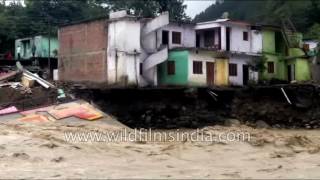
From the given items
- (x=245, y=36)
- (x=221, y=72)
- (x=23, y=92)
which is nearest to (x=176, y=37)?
(x=221, y=72)

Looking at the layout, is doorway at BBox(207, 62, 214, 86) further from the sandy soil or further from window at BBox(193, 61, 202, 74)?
the sandy soil

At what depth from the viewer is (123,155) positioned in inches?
982

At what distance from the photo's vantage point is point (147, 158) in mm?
24344

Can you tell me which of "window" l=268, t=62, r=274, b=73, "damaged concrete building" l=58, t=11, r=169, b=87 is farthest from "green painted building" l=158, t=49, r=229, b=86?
"window" l=268, t=62, r=274, b=73

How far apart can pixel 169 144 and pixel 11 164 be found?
907cm

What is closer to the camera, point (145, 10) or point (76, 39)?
point (76, 39)

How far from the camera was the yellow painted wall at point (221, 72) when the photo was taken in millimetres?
47772

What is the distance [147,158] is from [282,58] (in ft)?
106

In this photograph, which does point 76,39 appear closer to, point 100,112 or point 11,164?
point 100,112

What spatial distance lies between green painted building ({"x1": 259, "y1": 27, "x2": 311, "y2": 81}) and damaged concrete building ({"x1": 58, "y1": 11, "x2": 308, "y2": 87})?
0.56 meters

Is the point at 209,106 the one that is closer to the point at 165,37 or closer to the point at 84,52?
the point at 165,37

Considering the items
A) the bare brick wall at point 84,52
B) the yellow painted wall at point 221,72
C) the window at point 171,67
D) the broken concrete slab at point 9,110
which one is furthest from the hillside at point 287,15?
the broken concrete slab at point 9,110

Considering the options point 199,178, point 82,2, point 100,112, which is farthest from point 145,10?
point 199,178

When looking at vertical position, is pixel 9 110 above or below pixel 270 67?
below
